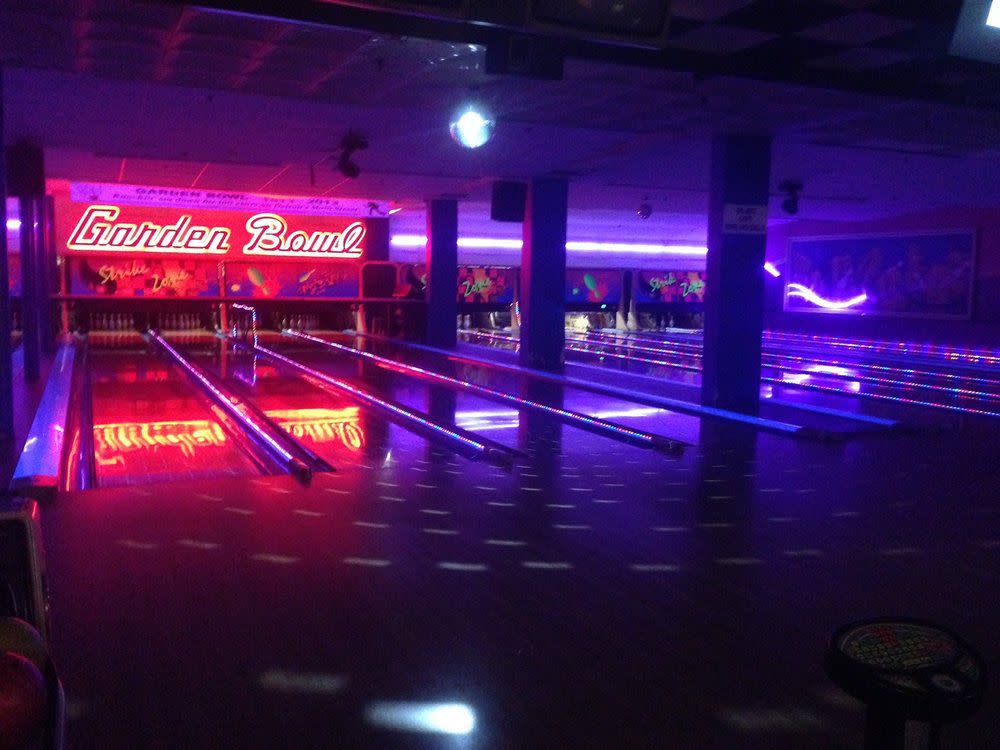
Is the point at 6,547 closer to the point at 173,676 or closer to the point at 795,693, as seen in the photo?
the point at 173,676

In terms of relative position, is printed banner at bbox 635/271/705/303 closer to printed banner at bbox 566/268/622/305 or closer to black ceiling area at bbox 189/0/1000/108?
printed banner at bbox 566/268/622/305

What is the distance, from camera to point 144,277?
16094 mm

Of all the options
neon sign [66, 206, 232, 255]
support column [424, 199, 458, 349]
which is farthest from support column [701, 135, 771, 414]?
neon sign [66, 206, 232, 255]

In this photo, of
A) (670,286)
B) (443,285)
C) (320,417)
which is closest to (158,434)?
(320,417)

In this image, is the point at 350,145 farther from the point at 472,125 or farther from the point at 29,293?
the point at 29,293

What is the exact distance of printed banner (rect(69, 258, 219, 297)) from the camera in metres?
15.6

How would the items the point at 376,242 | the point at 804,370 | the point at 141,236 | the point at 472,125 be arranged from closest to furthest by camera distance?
1. the point at 472,125
2. the point at 804,370
3. the point at 141,236
4. the point at 376,242

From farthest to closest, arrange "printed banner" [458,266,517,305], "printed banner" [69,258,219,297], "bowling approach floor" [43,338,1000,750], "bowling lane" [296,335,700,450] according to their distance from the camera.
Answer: "printed banner" [458,266,517,305] < "printed banner" [69,258,219,297] < "bowling lane" [296,335,700,450] < "bowling approach floor" [43,338,1000,750]

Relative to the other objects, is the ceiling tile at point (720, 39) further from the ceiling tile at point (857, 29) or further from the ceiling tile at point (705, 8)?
the ceiling tile at point (857, 29)

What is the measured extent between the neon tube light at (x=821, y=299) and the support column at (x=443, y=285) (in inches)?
277

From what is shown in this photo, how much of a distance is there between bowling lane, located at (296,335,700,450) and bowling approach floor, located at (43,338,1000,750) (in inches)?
49.3

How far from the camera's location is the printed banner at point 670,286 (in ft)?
70.9

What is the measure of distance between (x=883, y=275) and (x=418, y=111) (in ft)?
36.4

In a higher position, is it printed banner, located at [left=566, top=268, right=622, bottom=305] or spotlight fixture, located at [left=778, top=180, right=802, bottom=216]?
spotlight fixture, located at [left=778, top=180, right=802, bottom=216]
